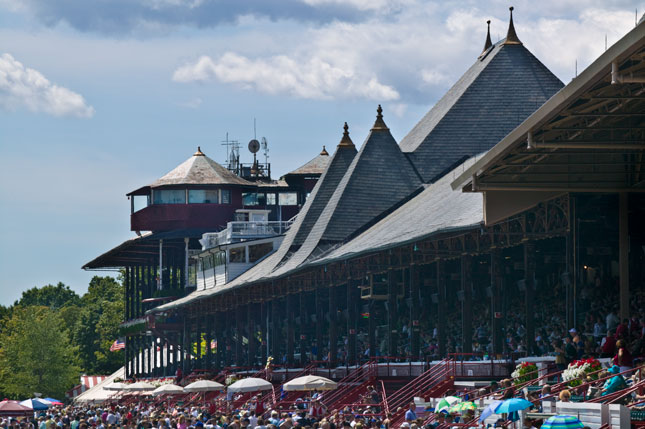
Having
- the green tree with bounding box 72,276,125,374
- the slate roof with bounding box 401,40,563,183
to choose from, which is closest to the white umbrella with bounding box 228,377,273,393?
the slate roof with bounding box 401,40,563,183

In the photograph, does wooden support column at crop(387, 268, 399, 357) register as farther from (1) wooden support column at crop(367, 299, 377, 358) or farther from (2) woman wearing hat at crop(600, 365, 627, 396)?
(2) woman wearing hat at crop(600, 365, 627, 396)

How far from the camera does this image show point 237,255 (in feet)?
290

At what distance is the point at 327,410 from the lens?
43594mm

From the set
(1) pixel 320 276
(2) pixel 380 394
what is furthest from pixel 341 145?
(2) pixel 380 394

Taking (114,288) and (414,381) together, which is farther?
(114,288)

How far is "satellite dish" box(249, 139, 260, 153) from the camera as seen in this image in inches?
5069

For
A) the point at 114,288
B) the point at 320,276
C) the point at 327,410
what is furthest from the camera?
the point at 114,288

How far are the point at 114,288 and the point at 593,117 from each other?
149 metres

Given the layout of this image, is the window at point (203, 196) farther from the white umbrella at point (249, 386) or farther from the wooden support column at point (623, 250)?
the wooden support column at point (623, 250)

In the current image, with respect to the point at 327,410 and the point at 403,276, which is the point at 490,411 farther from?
the point at 403,276

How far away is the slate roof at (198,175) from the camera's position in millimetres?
103125

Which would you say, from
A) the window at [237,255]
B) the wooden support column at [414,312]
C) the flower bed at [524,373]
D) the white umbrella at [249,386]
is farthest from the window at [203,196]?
the flower bed at [524,373]

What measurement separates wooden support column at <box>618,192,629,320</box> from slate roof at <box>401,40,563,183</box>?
31.2m

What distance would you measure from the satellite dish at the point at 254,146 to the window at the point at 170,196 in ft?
83.3
